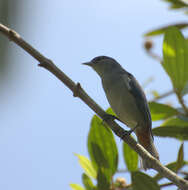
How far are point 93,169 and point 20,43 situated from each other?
4.47 feet

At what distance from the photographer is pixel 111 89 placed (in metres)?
3.86

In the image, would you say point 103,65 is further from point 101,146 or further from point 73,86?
point 73,86

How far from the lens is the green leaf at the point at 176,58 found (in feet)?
8.46

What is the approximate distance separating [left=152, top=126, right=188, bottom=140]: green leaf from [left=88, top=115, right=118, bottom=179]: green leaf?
0.38 m

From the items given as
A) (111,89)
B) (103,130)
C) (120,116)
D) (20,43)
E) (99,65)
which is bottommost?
(103,130)

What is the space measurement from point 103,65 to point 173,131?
2.21 meters

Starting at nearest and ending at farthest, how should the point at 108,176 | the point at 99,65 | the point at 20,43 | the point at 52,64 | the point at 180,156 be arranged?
the point at 20,43
the point at 52,64
the point at 180,156
the point at 108,176
the point at 99,65

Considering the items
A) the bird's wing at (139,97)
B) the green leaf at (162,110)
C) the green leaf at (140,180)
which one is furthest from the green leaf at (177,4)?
the green leaf at (140,180)

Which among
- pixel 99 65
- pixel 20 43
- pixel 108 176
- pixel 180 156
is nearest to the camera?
pixel 20 43

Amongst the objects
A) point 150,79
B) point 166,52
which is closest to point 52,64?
point 166,52

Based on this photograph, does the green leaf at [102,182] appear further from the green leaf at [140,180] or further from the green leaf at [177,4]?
the green leaf at [177,4]

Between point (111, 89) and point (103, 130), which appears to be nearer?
point (103, 130)

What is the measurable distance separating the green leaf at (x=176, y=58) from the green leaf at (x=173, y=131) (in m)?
0.30

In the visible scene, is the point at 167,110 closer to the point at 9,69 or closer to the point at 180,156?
the point at 180,156
